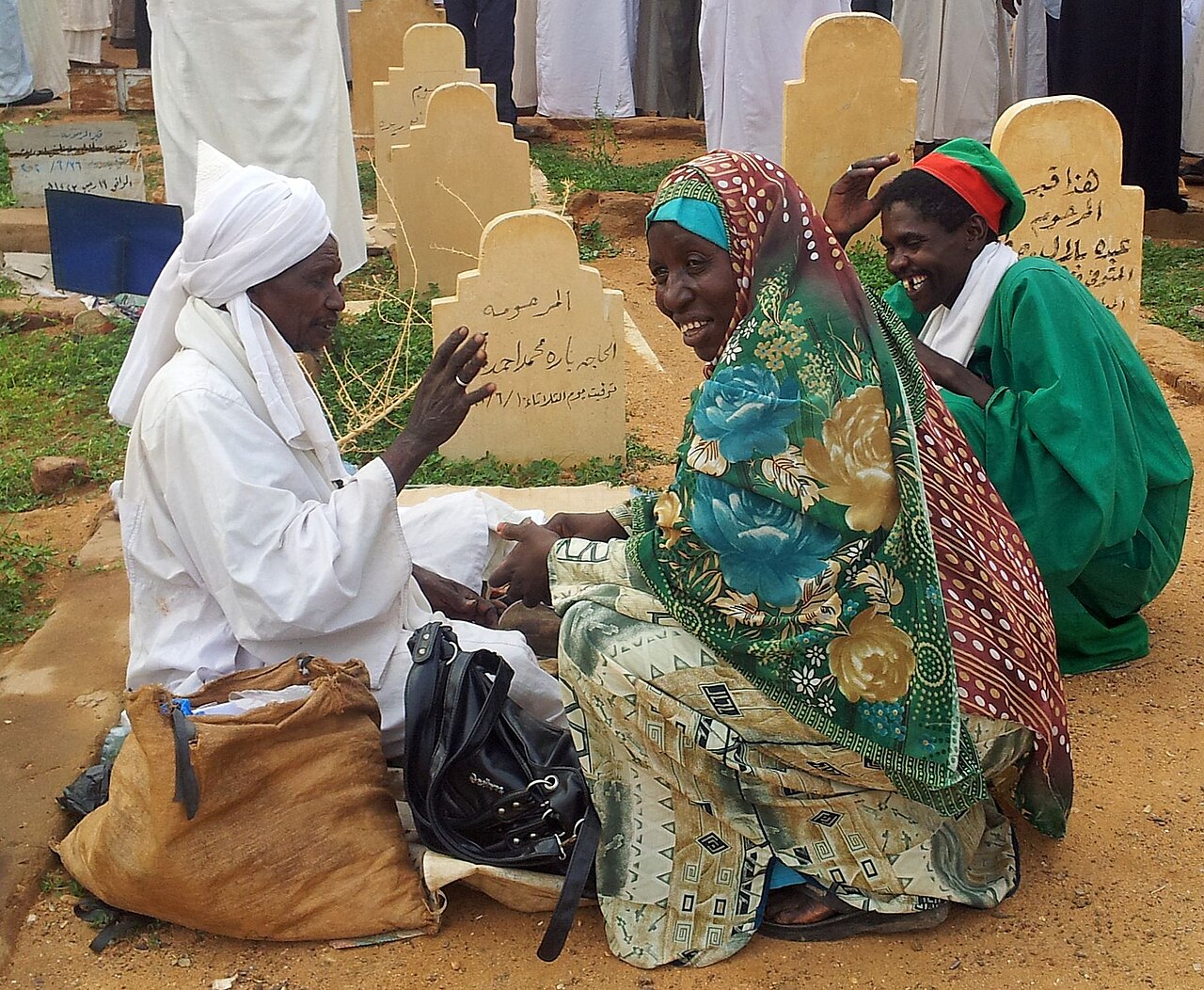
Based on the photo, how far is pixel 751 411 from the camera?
2457 millimetres

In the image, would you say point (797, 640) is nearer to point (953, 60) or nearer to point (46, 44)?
point (953, 60)

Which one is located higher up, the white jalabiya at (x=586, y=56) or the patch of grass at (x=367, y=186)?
the white jalabiya at (x=586, y=56)

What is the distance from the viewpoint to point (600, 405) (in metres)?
5.27

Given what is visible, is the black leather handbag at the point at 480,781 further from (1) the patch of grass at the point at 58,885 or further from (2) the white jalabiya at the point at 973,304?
(2) the white jalabiya at the point at 973,304

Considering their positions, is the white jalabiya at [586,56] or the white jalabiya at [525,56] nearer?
the white jalabiya at [586,56]

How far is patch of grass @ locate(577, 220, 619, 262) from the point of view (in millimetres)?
8422

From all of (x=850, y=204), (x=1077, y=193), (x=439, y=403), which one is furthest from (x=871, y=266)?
(x=439, y=403)

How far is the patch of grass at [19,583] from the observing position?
4.18m

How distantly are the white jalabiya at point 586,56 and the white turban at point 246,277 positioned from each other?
9.43 metres

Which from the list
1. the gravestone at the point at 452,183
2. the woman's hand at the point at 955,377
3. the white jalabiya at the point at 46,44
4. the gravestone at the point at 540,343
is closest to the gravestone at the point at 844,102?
the gravestone at the point at 452,183

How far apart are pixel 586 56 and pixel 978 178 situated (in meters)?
9.09

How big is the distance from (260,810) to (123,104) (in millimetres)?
11254

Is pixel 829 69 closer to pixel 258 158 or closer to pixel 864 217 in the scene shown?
pixel 258 158

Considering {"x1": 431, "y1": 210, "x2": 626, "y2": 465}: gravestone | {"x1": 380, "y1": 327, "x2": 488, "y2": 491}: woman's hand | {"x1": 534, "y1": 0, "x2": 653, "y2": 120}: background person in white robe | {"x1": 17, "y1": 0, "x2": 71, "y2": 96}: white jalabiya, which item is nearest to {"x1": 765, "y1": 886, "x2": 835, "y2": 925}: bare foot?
{"x1": 380, "y1": 327, "x2": 488, "y2": 491}: woman's hand
